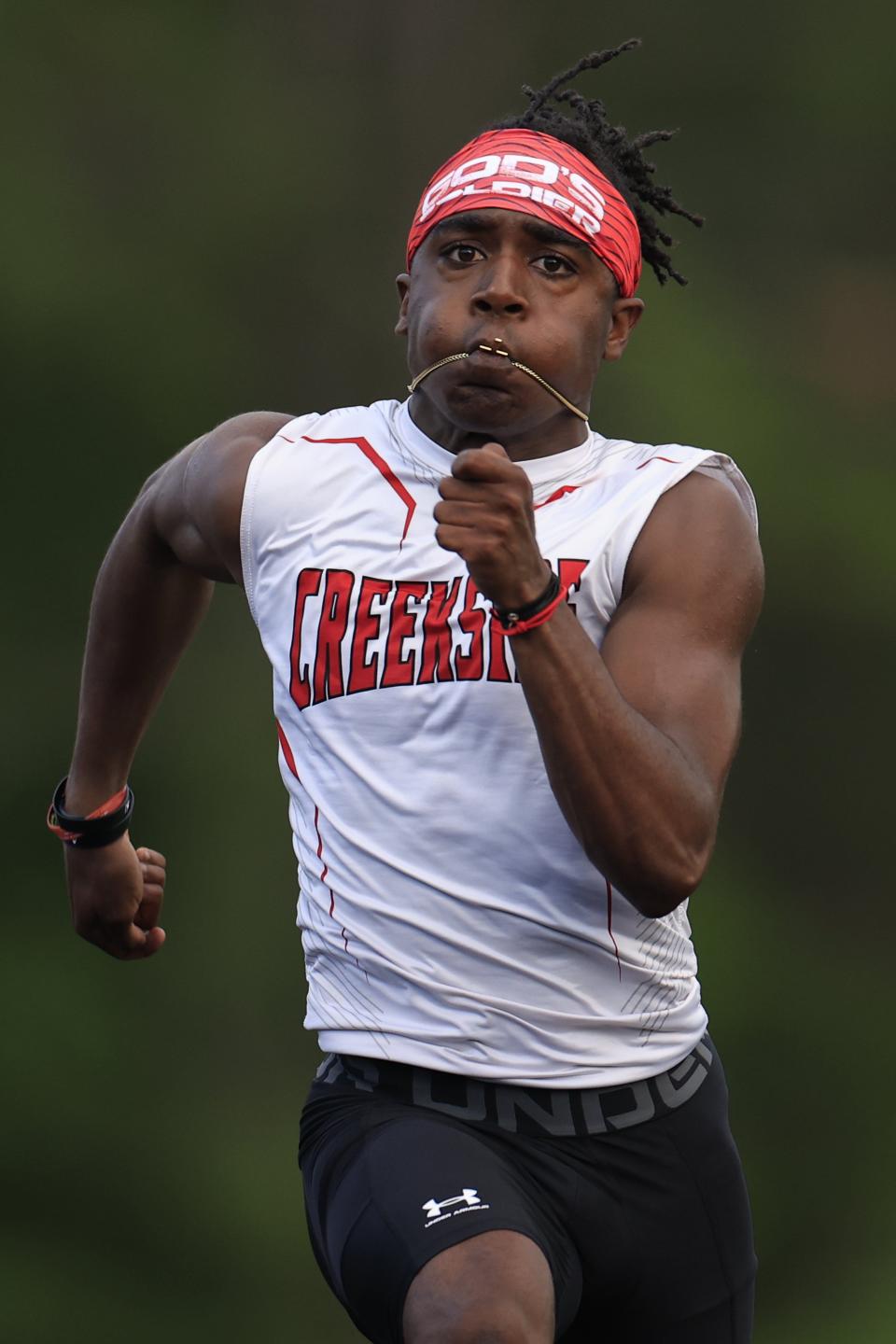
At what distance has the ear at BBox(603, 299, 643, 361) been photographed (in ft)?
10.4

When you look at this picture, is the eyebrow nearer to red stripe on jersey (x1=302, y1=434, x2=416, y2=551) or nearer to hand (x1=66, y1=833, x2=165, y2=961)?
red stripe on jersey (x1=302, y1=434, x2=416, y2=551)

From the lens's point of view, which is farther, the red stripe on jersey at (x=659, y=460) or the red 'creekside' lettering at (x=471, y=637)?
the red stripe on jersey at (x=659, y=460)

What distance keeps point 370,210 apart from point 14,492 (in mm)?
1437

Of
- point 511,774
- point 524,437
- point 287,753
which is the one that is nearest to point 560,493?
point 524,437

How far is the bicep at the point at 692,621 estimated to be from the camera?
2.63 m

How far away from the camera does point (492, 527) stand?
2396mm

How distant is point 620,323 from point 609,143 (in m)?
0.37

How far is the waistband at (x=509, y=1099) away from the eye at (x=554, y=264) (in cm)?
118

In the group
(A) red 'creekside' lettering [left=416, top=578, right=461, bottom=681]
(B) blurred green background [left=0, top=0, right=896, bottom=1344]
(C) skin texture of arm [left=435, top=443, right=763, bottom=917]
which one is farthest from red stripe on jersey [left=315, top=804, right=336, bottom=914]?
(B) blurred green background [left=0, top=0, right=896, bottom=1344]

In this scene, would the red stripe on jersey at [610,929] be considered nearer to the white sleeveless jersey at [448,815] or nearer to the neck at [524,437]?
the white sleeveless jersey at [448,815]

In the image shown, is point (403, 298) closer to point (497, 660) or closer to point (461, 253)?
point (461, 253)

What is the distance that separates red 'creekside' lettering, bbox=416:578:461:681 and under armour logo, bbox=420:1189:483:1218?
0.71 m

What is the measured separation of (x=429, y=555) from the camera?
9.50 feet

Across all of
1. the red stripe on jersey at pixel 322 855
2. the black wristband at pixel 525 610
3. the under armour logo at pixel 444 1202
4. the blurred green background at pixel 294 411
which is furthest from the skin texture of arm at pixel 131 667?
the blurred green background at pixel 294 411
